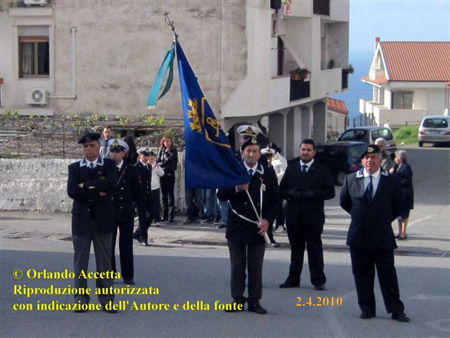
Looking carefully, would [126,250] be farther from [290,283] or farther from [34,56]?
[34,56]

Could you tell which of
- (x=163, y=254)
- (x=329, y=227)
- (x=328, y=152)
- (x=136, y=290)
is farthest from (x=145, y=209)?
(x=328, y=152)

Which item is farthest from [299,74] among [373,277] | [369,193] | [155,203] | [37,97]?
[373,277]

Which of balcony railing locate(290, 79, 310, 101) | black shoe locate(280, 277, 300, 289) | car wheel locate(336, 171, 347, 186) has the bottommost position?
black shoe locate(280, 277, 300, 289)

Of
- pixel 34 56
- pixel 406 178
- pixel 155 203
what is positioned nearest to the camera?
pixel 406 178

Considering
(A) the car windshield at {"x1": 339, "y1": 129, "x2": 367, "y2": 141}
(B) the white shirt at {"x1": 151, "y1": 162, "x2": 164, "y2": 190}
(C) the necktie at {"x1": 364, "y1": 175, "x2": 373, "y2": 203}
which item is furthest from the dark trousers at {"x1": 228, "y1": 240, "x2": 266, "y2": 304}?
(A) the car windshield at {"x1": 339, "y1": 129, "x2": 367, "y2": 141}

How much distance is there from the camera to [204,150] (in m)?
9.33

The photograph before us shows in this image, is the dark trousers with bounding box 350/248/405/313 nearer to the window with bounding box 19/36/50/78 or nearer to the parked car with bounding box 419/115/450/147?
the window with bounding box 19/36/50/78

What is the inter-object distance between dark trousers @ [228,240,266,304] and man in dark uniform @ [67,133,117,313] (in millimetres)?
1354

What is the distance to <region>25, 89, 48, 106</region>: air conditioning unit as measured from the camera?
24750 mm

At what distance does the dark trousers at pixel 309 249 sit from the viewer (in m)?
10.4

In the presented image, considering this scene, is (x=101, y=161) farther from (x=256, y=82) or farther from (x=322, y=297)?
(x=256, y=82)

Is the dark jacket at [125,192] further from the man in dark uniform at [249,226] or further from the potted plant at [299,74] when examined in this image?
the potted plant at [299,74]

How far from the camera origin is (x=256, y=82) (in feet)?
79.8

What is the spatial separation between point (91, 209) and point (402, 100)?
5381 centimetres
